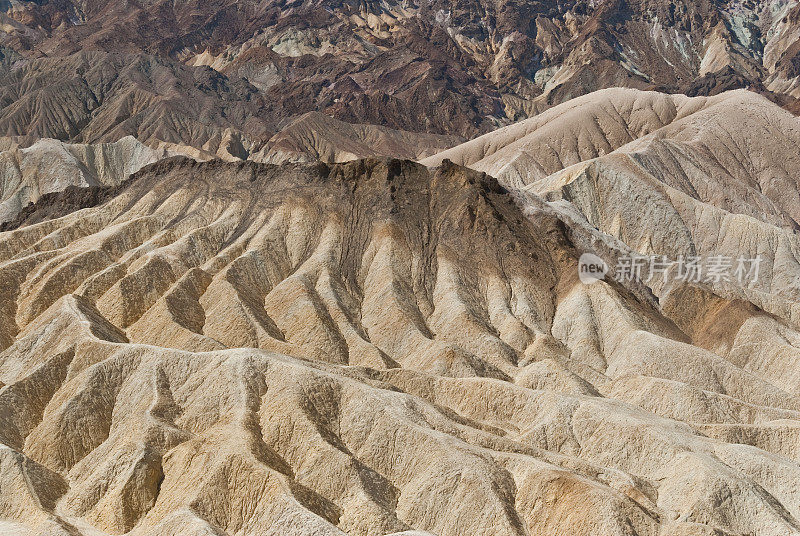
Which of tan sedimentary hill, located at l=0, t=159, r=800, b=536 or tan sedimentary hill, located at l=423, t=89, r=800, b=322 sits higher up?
tan sedimentary hill, located at l=0, t=159, r=800, b=536

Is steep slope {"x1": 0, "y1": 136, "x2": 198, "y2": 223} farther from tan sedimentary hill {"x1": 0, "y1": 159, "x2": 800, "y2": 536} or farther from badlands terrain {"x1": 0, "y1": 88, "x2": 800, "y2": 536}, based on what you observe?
tan sedimentary hill {"x1": 0, "y1": 159, "x2": 800, "y2": 536}

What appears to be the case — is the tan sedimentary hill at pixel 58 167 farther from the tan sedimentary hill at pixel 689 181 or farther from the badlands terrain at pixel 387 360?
the tan sedimentary hill at pixel 689 181

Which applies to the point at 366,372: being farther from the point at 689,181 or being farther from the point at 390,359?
the point at 689,181

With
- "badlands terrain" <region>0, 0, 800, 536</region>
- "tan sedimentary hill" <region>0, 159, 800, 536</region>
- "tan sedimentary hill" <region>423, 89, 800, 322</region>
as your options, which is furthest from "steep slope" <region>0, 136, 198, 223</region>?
"tan sedimentary hill" <region>423, 89, 800, 322</region>

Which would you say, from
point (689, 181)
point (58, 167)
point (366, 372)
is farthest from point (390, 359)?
point (58, 167)

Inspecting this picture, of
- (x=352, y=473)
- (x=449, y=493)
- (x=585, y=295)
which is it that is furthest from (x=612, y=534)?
(x=585, y=295)

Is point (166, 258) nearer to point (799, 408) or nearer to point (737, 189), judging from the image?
point (799, 408)
